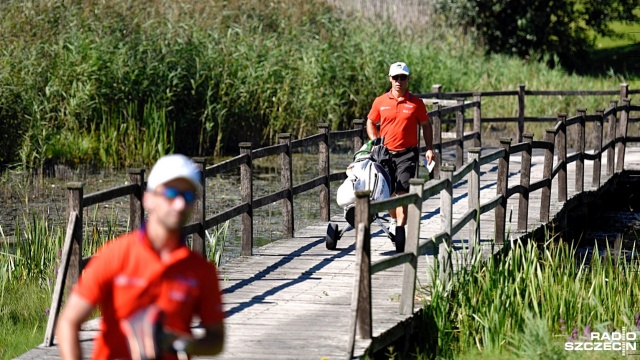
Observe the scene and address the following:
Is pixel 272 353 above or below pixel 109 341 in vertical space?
below

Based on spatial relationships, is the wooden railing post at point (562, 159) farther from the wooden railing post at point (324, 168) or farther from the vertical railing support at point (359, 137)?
the wooden railing post at point (324, 168)

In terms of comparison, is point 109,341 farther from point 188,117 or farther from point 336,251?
point 188,117

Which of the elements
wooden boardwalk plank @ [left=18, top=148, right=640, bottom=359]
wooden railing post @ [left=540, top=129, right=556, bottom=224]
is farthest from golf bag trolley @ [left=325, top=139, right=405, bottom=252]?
wooden railing post @ [left=540, top=129, right=556, bottom=224]

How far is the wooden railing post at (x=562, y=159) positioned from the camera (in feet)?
47.0

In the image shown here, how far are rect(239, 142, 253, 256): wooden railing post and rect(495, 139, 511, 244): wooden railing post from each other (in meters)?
2.43

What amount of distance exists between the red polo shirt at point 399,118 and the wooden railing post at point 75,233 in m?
3.61

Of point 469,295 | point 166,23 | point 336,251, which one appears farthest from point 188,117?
point 469,295

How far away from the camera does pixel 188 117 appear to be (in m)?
18.6

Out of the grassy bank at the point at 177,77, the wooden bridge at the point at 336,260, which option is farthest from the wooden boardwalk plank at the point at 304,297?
the grassy bank at the point at 177,77

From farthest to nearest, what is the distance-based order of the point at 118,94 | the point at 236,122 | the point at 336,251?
the point at 236,122 < the point at 118,94 < the point at 336,251

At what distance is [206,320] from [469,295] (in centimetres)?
457

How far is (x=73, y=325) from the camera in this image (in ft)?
13.5

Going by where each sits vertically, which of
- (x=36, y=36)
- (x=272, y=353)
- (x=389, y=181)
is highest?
(x=36, y=36)

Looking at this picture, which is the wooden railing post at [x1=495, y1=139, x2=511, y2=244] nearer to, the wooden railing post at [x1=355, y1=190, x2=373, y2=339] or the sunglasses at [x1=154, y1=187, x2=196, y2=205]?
the wooden railing post at [x1=355, y1=190, x2=373, y2=339]
